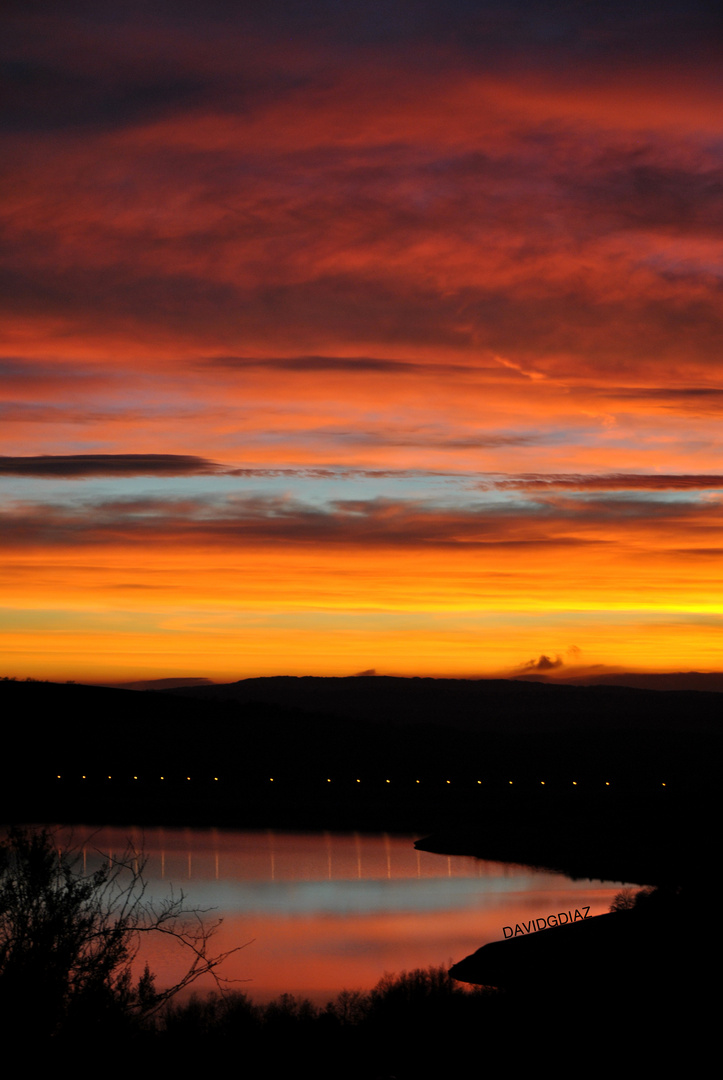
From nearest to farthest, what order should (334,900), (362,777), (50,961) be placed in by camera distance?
1. (50,961)
2. (334,900)
3. (362,777)

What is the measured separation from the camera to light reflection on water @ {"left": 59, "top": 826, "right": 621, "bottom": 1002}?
115ft

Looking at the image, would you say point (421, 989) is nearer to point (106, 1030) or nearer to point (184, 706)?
point (106, 1030)

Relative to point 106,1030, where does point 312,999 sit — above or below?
below

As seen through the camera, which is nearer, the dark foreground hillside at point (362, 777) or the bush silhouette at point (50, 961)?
the bush silhouette at point (50, 961)

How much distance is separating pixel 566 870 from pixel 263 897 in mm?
19320

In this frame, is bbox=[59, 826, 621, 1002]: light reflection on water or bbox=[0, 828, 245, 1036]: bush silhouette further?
bbox=[59, 826, 621, 1002]: light reflection on water

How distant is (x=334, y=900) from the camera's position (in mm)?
50125

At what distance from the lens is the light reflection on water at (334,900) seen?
35.1 metres

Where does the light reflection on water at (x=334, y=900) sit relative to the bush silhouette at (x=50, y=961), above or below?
below

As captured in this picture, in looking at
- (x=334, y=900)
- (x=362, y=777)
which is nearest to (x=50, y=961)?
(x=334, y=900)

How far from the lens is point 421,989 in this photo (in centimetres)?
2684

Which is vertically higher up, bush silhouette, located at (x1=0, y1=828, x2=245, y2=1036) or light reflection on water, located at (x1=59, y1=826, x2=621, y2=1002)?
bush silhouette, located at (x1=0, y1=828, x2=245, y2=1036)

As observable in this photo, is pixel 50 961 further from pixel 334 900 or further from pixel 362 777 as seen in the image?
pixel 362 777

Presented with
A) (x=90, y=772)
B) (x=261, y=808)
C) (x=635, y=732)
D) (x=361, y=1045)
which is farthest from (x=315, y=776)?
(x=361, y=1045)
